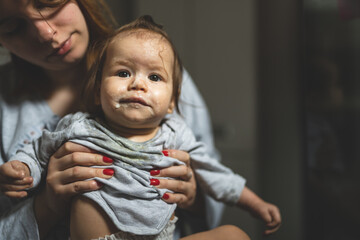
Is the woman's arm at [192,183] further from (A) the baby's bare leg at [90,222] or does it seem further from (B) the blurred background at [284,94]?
(B) the blurred background at [284,94]

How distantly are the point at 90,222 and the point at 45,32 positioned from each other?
1.17 feet

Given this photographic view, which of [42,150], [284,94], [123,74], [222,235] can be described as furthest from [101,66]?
[284,94]

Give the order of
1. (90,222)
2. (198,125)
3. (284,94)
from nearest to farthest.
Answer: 1. (90,222)
2. (198,125)
3. (284,94)

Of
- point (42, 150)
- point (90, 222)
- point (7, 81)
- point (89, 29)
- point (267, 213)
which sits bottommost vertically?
point (267, 213)

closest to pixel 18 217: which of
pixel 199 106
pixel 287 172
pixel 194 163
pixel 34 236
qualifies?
pixel 34 236

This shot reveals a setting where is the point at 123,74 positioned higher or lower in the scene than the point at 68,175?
higher

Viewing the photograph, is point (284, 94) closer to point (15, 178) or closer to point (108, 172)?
point (108, 172)

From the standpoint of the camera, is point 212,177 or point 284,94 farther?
point 284,94

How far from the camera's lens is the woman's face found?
0.58 m

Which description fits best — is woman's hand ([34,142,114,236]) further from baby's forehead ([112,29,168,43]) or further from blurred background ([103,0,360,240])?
blurred background ([103,0,360,240])

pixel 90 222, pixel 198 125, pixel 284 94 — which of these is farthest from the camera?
pixel 284 94

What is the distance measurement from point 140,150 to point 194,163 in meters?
0.16

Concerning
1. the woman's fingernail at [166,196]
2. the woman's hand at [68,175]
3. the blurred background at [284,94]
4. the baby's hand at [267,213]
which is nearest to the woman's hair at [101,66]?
the woman's hand at [68,175]

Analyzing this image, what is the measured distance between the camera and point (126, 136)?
596 mm
